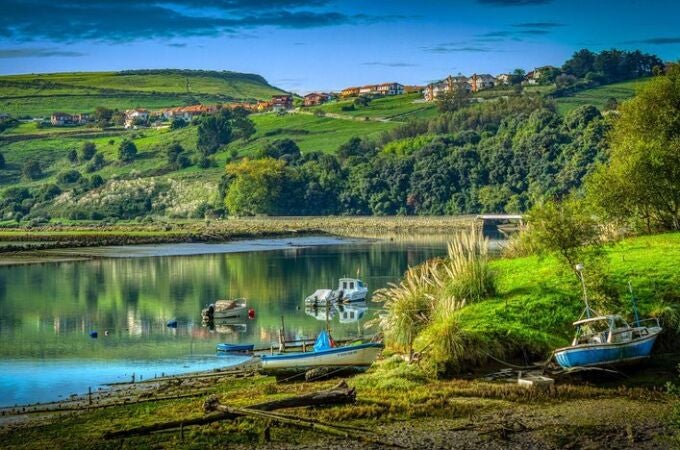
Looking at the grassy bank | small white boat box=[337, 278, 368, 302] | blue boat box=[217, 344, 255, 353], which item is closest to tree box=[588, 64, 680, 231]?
blue boat box=[217, 344, 255, 353]

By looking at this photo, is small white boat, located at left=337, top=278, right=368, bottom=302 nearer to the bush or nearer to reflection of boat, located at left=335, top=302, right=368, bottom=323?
reflection of boat, located at left=335, top=302, right=368, bottom=323

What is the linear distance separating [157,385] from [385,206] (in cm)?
12112

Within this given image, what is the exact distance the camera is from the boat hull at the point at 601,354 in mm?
23391

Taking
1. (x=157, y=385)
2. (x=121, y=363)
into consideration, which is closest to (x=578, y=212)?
(x=157, y=385)

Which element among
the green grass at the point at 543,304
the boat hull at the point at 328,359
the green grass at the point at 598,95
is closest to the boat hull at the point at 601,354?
the green grass at the point at 543,304

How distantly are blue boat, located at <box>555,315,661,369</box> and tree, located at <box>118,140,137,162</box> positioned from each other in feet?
580

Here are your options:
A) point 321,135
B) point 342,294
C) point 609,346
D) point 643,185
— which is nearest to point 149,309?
point 342,294

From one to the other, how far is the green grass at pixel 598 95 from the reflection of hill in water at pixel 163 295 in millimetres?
100007

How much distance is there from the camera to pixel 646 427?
19.5 metres

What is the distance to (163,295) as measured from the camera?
187 feet

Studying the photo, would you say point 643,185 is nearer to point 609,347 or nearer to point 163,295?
point 609,347

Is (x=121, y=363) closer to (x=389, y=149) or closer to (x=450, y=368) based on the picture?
(x=450, y=368)

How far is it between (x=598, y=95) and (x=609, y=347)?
17253cm

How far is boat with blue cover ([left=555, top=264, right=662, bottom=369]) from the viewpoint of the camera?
23406 mm
